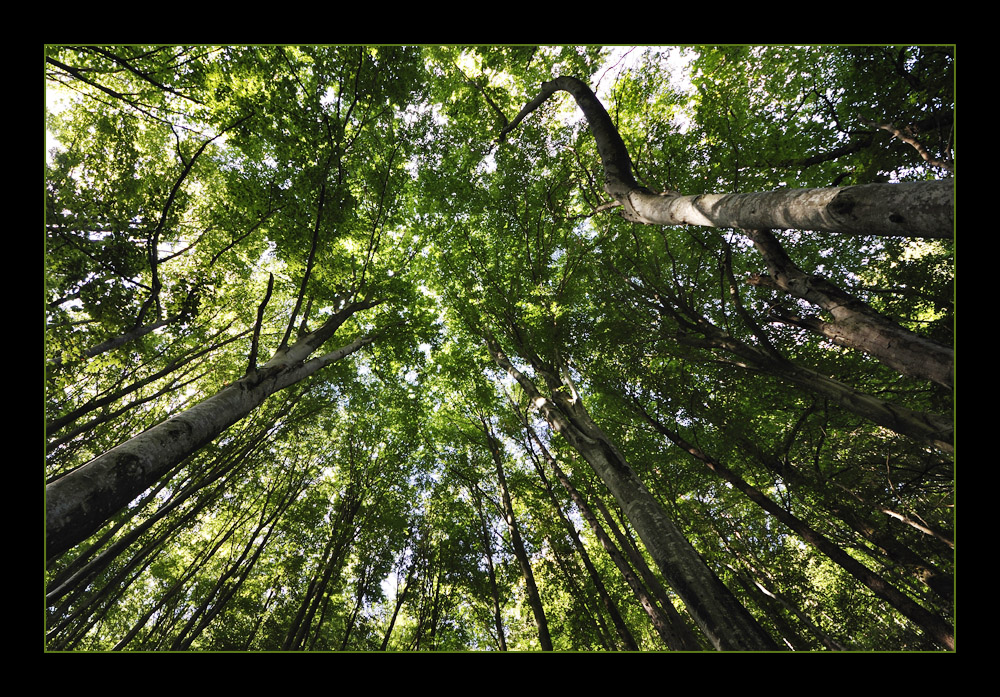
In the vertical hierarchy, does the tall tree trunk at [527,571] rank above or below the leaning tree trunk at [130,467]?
above

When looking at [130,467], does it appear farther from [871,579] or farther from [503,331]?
[871,579]

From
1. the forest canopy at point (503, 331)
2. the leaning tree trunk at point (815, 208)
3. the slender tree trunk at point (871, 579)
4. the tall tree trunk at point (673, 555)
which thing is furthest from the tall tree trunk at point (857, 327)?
the slender tree trunk at point (871, 579)

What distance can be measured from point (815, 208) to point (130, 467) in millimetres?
4566

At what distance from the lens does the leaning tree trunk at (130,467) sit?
158cm

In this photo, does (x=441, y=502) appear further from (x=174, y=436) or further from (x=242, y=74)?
(x=242, y=74)

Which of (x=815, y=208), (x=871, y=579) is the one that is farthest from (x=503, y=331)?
(x=871, y=579)

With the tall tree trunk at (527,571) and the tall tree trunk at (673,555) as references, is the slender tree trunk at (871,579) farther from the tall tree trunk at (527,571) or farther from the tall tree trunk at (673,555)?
the tall tree trunk at (527,571)

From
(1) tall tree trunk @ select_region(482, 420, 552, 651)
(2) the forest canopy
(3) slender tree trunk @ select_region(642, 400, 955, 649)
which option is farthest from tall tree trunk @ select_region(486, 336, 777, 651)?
(1) tall tree trunk @ select_region(482, 420, 552, 651)

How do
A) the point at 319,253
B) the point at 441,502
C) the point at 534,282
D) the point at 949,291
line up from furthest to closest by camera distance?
the point at 441,502, the point at 534,282, the point at 319,253, the point at 949,291

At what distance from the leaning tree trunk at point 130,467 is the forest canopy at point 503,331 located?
0.02m

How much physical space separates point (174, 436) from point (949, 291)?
9809 mm

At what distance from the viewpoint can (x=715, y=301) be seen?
7.15 meters

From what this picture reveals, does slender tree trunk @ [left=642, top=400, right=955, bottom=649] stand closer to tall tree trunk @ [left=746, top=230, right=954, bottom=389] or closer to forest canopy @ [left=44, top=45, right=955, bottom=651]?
forest canopy @ [left=44, top=45, right=955, bottom=651]

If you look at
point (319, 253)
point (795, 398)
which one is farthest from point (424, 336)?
point (795, 398)
